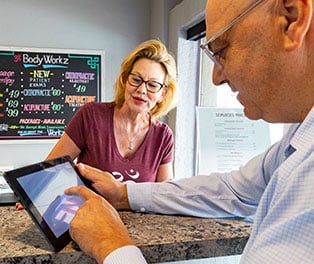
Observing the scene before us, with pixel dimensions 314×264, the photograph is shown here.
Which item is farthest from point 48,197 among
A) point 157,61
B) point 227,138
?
point 227,138

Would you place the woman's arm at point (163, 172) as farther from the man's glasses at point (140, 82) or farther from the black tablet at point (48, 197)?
the black tablet at point (48, 197)

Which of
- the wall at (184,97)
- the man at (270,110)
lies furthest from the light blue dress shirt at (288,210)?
the wall at (184,97)

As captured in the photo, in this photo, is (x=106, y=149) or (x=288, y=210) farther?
(x=106, y=149)

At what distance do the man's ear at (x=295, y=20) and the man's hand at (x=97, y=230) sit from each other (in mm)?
401

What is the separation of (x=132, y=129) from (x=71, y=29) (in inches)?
57.4

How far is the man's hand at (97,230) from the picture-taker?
1.98 ft

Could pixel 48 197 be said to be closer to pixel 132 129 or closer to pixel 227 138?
pixel 132 129

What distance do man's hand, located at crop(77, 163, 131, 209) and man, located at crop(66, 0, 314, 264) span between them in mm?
137

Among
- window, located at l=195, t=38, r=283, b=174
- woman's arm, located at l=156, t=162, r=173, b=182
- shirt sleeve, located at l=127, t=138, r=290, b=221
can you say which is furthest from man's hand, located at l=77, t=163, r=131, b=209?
window, located at l=195, t=38, r=283, b=174

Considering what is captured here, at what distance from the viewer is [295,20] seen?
0.48 meters

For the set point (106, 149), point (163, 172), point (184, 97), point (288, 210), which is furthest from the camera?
point (184, 97)

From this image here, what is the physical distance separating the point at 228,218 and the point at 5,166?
2.19m

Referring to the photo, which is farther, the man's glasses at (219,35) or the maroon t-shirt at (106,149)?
the maroon t-shirt at (106,149)

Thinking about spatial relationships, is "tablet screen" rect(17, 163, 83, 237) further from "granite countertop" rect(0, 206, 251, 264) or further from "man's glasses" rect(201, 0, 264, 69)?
"man's glasses" rect(201, 0, 264, 69)
